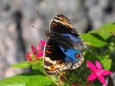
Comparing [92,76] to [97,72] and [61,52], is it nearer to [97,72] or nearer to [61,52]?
[97,72]

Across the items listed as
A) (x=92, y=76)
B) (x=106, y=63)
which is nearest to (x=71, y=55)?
(x=92, y=76)

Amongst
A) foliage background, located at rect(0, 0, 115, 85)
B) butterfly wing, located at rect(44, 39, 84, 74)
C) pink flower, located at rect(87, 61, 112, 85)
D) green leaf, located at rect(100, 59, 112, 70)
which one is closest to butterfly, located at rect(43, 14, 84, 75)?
butterfly wing, located at rect(44, 39, 84, 74)

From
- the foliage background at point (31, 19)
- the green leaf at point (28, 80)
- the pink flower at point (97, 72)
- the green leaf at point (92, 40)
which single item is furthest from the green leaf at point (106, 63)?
the foliage background at point (31, 19)

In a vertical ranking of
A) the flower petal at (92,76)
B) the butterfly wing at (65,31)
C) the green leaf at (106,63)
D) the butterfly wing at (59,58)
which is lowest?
the flower petal at (92,76)

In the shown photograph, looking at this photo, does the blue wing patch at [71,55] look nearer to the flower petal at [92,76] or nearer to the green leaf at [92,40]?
the flower petal at [92,76]

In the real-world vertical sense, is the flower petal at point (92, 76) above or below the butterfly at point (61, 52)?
below

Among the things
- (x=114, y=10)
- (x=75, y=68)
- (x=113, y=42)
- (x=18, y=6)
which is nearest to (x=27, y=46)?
(x=18, y=6)

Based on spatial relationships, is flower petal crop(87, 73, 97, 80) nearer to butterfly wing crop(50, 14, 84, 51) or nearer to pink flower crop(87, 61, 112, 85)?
pink flower crop(87, 61, 112, 85)
